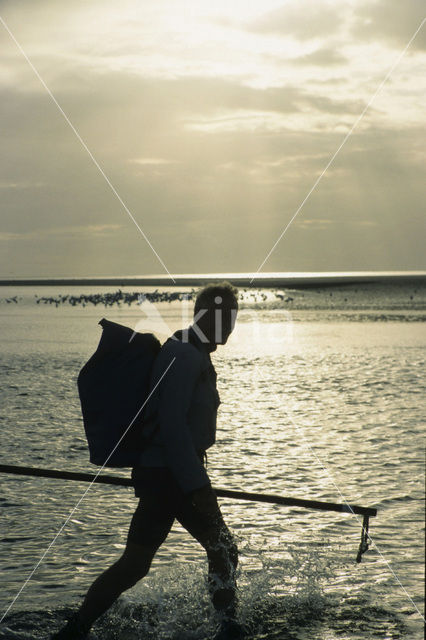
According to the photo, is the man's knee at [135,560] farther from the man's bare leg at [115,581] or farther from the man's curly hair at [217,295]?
the man's curly hair at [217,295]

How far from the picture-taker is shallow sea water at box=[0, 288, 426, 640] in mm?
4422

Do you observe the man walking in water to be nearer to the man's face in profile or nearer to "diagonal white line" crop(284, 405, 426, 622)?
the man's face in profile

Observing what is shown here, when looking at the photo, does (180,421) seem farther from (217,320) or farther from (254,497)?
(254,497)

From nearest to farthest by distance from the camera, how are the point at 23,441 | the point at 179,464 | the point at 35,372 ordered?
the point at 179,464, the point at 23,441, the point at 35,372

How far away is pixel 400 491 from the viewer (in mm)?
6660

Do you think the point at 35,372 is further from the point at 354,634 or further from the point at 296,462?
the point at 354,634

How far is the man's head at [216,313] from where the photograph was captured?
3738 mm

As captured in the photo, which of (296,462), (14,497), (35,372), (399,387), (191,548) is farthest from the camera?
(35,372)

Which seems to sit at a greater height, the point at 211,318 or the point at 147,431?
the point at 211,318

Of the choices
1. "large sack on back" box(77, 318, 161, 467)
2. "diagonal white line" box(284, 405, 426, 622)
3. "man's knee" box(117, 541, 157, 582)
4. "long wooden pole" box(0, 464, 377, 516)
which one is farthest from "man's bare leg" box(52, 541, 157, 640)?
"diagonal white line" box(284, 405, 426, 622)

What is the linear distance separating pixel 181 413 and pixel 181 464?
22 cm

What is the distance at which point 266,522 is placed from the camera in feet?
19.6

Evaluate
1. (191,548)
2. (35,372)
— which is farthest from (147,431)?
(35,372)

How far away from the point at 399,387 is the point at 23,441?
253 inches
